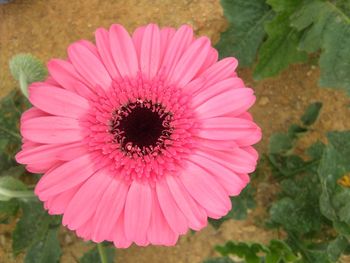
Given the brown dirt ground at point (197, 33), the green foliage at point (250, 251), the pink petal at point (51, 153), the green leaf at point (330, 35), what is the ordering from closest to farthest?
the pink petal at point (51, 153), the green foliage at point (250, 251), the green leaf at point (330, 35), the brown dirt ground at point (197, 33)

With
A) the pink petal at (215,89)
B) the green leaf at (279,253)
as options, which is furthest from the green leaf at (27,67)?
the green leaf at (279,253)

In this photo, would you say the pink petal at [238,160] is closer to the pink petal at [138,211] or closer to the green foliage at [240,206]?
the pink petal at [138,211]

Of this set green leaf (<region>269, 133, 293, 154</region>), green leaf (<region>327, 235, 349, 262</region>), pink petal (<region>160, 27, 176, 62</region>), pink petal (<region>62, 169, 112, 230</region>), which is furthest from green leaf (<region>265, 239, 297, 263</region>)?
pink petal (<region>160, 27, 176, 62</region>)

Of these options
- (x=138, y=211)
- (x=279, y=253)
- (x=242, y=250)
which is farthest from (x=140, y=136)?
(x=279, y=253)

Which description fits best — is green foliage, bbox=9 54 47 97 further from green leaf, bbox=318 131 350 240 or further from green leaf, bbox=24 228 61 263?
green leaf, bbox=318 131 350 240

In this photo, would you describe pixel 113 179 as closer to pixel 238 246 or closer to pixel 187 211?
pixel 187 211

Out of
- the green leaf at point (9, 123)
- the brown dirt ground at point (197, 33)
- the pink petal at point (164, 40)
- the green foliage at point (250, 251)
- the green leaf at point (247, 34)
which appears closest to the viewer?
the pink petal at point (164, 40)
